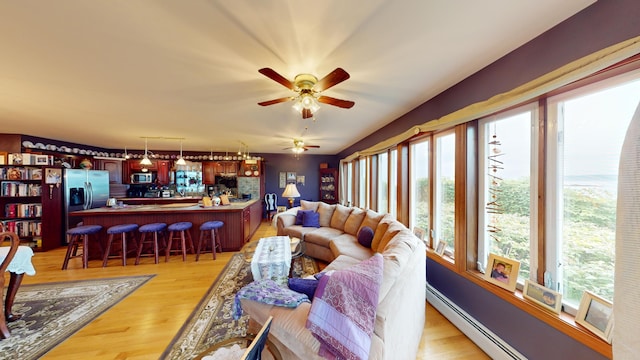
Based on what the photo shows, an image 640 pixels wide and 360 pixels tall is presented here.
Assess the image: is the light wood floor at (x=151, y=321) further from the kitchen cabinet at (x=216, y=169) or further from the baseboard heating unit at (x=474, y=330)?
the kitchen cabinet at (x=216, y=169)


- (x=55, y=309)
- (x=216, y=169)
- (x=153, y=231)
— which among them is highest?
(x=216, y=169)

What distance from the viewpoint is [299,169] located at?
8258 millimetres

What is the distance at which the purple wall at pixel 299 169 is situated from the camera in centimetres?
811

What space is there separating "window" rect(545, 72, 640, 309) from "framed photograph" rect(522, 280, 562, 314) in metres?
0.07

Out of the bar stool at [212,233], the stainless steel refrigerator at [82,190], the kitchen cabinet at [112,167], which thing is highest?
the kitchen cabinet at [112,167]

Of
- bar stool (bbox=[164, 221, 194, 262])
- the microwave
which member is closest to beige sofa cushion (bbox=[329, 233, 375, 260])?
bar stool (bbox=[164, 221, 194, 262])

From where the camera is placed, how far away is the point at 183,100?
2.77 m

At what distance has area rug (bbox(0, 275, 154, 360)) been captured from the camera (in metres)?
1.89

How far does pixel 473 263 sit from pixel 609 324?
3.03ft

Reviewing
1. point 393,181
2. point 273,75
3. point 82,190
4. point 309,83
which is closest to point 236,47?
point 273,75

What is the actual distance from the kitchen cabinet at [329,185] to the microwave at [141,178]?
5650 millimetres

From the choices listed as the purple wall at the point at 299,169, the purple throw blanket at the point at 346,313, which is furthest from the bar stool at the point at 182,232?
the purple wall at the point at 299,169

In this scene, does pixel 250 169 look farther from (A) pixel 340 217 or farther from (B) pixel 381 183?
(B) pixel 381 183

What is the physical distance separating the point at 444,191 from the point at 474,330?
1.43m
